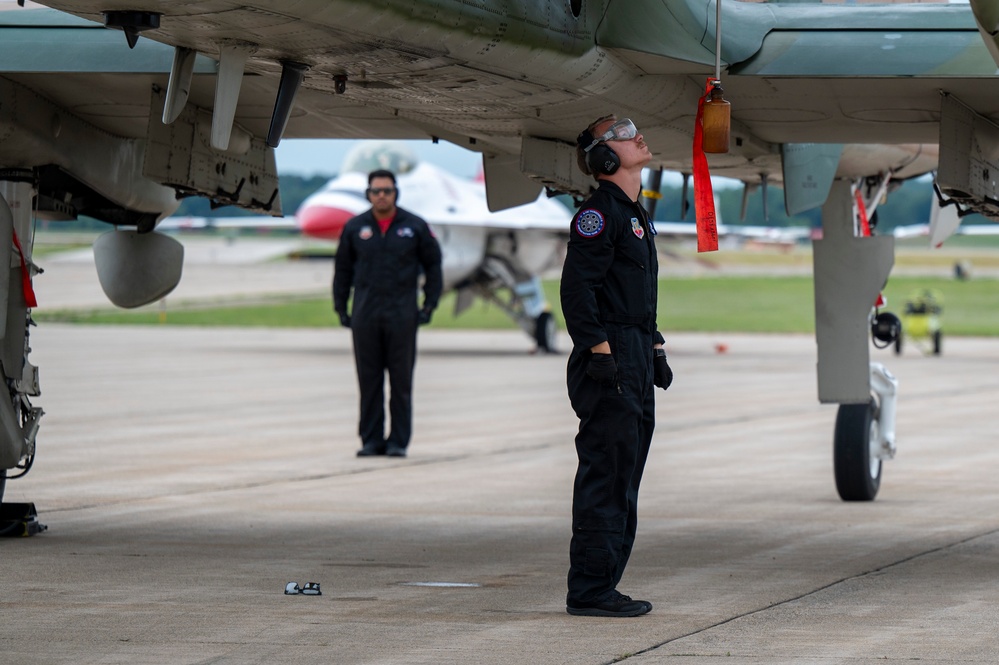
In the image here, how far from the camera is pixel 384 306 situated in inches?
553

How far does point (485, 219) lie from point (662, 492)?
2153 centimetres

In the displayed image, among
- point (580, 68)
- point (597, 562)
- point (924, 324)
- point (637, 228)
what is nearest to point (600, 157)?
point (637, 228)

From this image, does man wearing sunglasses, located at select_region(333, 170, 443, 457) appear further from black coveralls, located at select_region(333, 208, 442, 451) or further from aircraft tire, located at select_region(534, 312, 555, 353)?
aircraft tire, located at select_region(534, 312, 555, 353)

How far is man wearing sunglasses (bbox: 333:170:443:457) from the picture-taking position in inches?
551

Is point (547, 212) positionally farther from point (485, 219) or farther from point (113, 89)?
point (113, 89)

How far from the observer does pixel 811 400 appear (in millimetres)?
20500

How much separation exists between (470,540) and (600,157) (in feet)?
9.92

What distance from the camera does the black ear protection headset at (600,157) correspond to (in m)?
6.65

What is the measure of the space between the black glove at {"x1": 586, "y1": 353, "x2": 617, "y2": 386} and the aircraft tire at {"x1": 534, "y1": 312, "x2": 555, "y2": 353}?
25.4m

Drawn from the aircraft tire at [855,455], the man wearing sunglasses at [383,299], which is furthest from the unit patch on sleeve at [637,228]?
the man wearing sunglasses at [383,299]

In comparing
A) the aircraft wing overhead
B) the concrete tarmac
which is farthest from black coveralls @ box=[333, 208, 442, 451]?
the aircraft wing overhead

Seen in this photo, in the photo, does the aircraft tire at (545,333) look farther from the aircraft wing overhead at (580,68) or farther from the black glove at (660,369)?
the black glove at (660,369)

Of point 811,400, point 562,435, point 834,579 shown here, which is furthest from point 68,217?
point 811,400

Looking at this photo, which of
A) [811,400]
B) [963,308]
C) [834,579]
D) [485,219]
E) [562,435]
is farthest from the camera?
[963,308]
